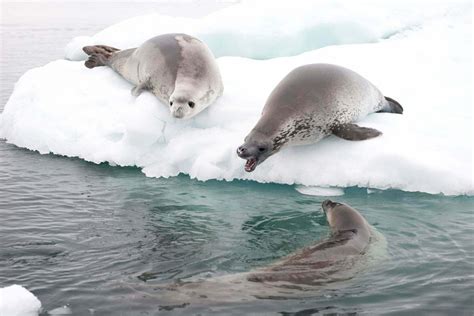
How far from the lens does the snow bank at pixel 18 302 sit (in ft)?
11.1

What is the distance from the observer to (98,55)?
902cm

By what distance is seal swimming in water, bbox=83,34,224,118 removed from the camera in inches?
270

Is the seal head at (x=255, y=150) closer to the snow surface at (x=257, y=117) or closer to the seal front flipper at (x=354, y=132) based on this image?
the snow surface at (x=257, y=117)

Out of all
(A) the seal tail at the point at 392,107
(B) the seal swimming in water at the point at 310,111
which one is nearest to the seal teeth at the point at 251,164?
(B) the seal swimming in water at the point at 310,111

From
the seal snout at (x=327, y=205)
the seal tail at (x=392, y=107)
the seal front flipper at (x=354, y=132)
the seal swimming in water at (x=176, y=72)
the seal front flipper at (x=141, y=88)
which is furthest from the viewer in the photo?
the seal front flipper at (x=141, y=88)

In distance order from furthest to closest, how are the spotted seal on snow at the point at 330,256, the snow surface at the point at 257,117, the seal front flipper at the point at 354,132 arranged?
the seal front flipper at the point at 354,132 → the snow surface at the point at 257,117 → the spotted seal on snow at the point at 330,256

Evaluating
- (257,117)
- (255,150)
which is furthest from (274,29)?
(255,150)

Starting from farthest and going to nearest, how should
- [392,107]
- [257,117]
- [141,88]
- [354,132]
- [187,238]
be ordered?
[141,88]
[392,107]
[257,117]
[354,132]
[187,238]

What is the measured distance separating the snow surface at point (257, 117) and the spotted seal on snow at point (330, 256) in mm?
1027

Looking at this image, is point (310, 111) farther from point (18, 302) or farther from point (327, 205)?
point (18, 302)

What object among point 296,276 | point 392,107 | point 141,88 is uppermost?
point 141,88

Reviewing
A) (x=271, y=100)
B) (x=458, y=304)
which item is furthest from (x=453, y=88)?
(x=458, y=304)

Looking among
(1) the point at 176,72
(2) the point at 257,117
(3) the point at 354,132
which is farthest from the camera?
(1) the point at 176,72

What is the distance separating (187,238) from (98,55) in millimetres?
4942
